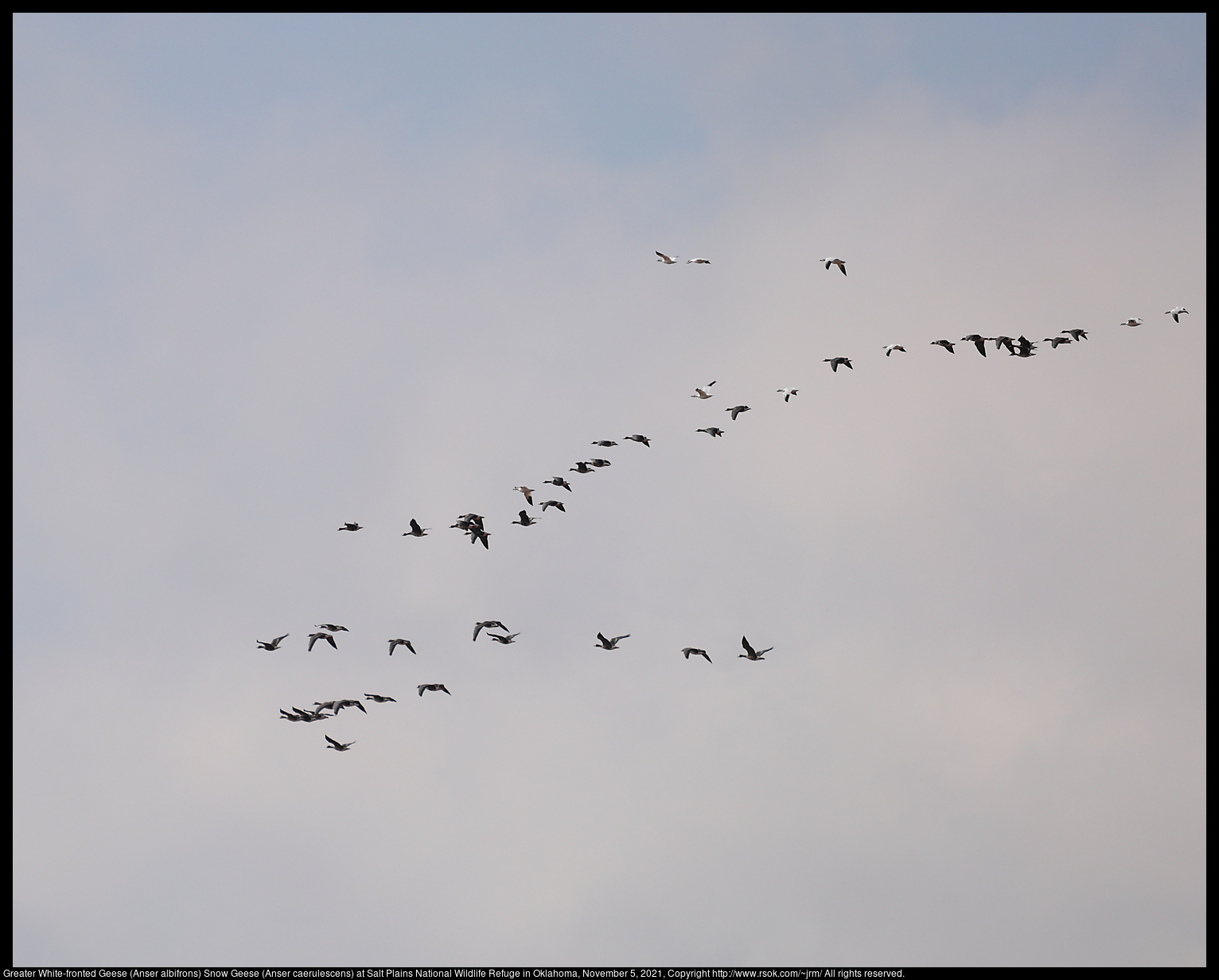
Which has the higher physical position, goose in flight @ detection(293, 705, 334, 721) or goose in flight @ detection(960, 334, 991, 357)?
goose in flight @ detection(960, 334, 991, 357)

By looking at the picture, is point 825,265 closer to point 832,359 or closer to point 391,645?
point 832,359

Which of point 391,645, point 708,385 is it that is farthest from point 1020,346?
point 391,645

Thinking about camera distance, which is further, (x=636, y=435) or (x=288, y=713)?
(x=636, y=435)

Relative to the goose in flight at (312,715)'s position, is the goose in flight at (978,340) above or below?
above

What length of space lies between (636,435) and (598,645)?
1467 cm

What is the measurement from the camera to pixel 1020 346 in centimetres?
8769

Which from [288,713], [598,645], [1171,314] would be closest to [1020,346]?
[1171,314]
